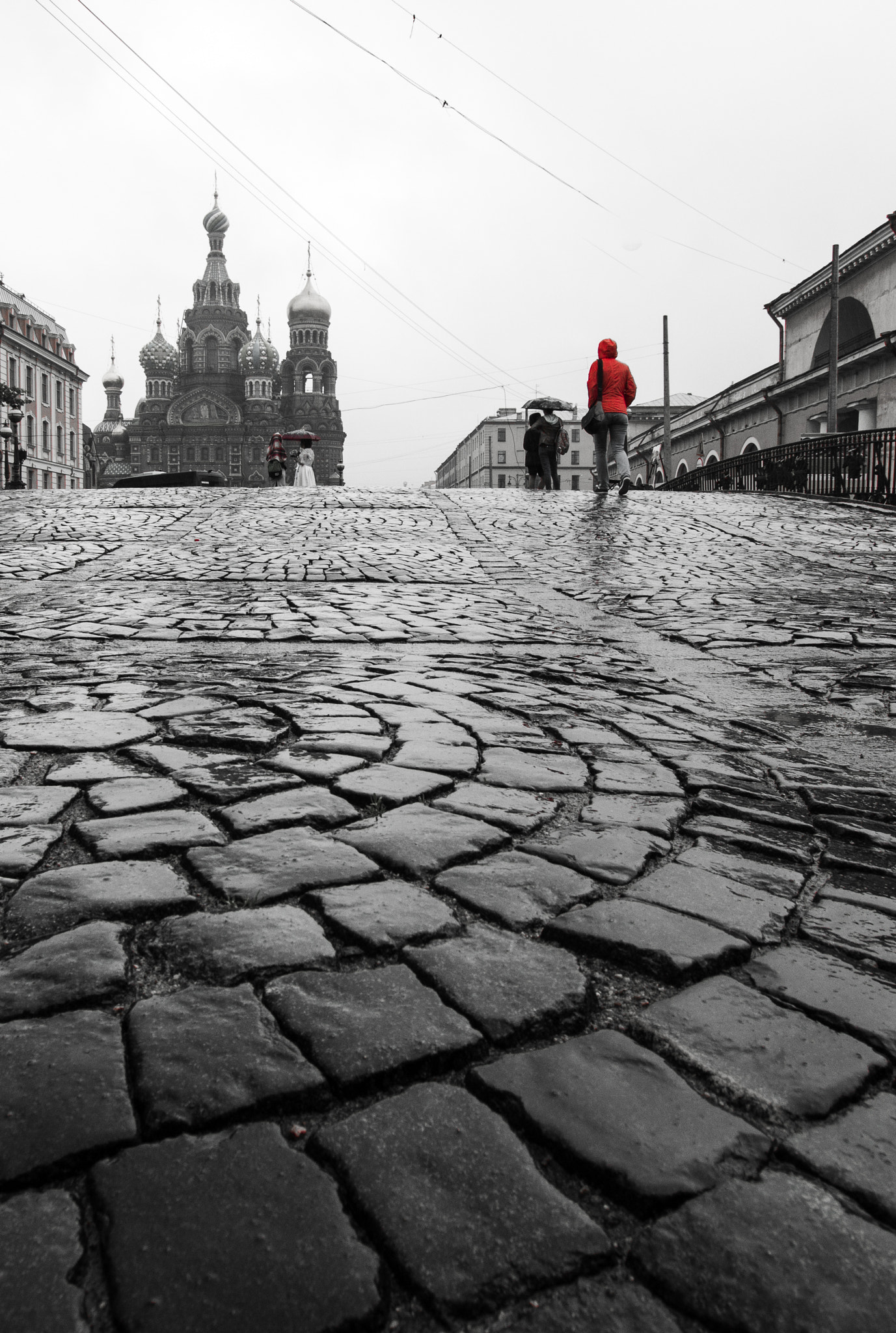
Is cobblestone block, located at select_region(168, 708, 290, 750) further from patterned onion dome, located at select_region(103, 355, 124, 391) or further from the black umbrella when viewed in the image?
patterned onion dome, located at select_region(103, 355, 124, 391)

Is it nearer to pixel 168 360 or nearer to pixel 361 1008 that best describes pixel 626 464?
pixel 361 1008

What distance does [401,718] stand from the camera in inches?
125

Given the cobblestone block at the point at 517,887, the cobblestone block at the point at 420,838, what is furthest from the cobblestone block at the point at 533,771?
the cobblestone block at the point at 517,887

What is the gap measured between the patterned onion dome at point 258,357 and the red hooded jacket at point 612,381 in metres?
78.7

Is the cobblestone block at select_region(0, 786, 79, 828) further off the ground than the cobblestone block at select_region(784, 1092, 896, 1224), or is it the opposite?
the cobblestone block at select_region(0, 786, 79, 828)

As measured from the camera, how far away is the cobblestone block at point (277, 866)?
5.76 feet

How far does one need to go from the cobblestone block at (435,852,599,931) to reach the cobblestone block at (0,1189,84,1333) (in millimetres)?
A: 855

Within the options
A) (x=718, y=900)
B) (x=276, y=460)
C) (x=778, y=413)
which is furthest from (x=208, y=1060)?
(x=778, y=413)

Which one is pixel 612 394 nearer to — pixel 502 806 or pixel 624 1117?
pixel 502 806

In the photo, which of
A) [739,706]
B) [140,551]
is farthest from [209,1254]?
[140,551]

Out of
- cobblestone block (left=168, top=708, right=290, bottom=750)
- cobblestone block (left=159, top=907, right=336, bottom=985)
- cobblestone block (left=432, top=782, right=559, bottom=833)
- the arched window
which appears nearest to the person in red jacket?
cobblestone block (left=168, top=708, right=290, bottom=750)

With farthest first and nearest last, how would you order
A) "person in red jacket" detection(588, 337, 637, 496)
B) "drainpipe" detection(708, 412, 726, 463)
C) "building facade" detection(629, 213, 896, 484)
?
"drainpipe" detection(708, 412, 726, 463) < "building facade" detection(629, 213, 896, 484) < "person in red jacket" detection(588, 337, 637, 496)

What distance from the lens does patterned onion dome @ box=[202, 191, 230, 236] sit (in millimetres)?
87000

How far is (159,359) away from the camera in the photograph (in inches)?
3479
